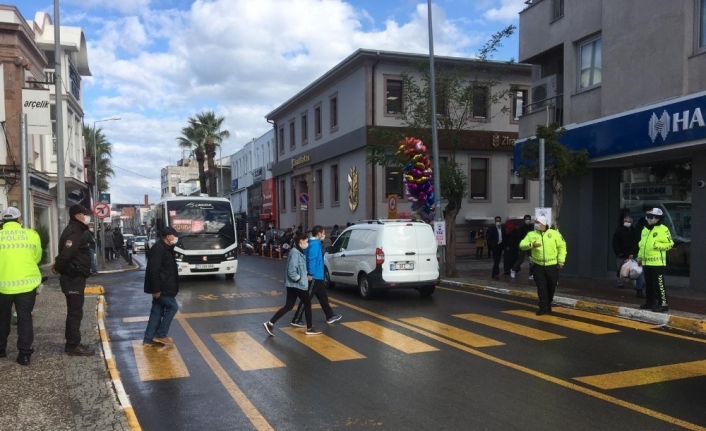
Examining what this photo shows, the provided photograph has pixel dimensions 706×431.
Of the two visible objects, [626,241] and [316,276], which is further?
[626,241]

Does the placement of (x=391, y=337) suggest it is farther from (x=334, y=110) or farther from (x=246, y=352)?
(x=334, y=110)

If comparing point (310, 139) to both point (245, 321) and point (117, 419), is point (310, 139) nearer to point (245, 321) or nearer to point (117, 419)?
point (245, 321)

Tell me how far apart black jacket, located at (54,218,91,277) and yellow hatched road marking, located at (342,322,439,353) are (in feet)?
14.0

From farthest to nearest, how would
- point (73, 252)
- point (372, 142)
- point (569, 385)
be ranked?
point (372, 142) < point (73, 252) < point (569, 385)

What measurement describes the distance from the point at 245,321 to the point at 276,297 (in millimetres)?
3378

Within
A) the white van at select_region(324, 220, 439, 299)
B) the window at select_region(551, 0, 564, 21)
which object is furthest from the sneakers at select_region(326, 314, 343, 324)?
the window at select_region(551, 0, 564, 21)

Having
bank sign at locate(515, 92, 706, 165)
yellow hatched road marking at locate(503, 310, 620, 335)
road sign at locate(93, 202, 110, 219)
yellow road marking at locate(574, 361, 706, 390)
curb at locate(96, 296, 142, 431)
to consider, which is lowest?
yellow hatched road marking at locate(503, 310, 620, 335)

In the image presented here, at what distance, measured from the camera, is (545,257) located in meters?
11.2

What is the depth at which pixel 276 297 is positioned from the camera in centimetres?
1422

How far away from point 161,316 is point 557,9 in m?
15.5

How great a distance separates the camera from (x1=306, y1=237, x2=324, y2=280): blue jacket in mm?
10602

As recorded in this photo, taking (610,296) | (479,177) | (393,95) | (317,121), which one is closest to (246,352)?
(610,296)

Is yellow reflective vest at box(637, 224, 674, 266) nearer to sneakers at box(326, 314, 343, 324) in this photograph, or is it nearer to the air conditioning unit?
sneakers at box(326, 314, 343, 324)

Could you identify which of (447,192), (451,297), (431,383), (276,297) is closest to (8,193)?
(276,297)
